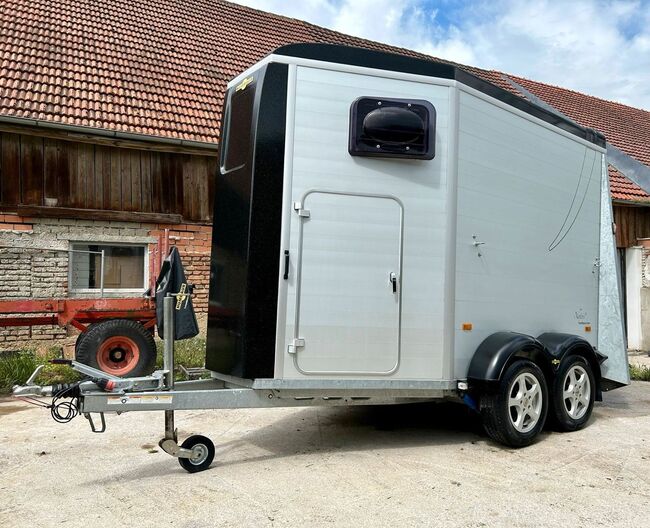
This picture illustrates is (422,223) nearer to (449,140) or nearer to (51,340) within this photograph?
(449,140)

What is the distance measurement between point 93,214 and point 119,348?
2.96 metres

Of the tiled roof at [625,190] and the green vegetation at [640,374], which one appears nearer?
the green vegetation at [640,374]

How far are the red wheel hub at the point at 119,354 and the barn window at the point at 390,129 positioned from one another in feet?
16.1

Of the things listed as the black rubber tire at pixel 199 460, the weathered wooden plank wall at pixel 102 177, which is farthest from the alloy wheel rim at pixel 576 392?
the weathered wooden plank wall at pixel 102 177

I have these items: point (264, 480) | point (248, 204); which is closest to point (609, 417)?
point (264, 480)

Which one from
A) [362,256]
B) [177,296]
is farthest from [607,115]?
[177,296]

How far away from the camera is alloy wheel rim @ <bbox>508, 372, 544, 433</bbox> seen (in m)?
5.41

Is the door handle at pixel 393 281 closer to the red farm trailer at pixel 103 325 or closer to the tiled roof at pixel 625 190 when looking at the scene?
the red farm trailer at pixel 103 325

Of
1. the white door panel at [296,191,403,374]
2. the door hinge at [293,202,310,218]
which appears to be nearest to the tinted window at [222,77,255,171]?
the door hinge at [293,202,310,218]

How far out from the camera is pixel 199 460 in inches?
182

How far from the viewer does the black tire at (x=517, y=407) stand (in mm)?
5262

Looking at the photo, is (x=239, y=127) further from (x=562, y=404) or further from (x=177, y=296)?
(x=562, y=404)

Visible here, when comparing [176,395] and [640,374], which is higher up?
[176,395]

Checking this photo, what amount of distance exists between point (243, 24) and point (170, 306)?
1358 cm
